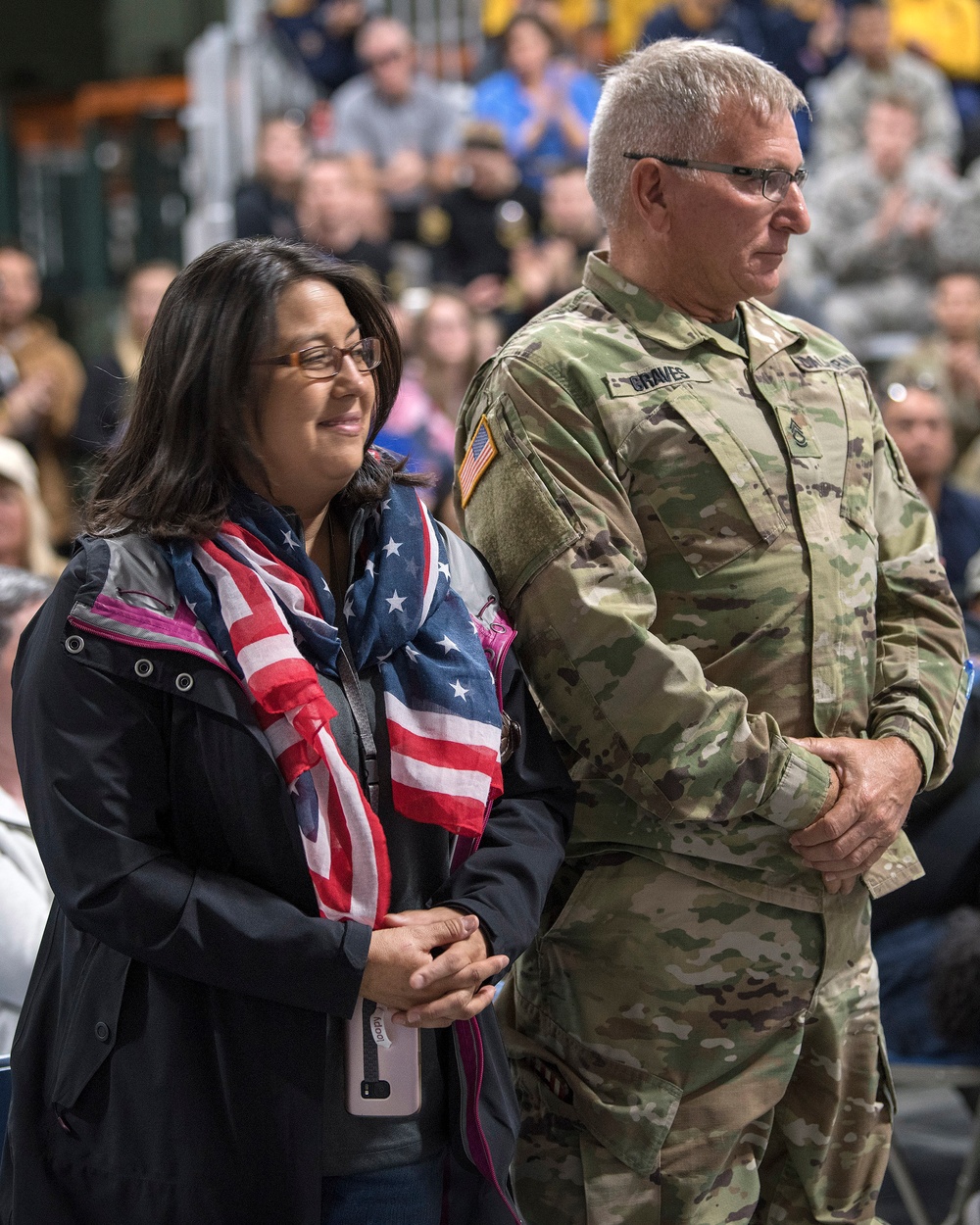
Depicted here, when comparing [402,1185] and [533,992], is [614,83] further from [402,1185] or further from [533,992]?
[402,1185]

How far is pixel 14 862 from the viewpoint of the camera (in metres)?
2.17

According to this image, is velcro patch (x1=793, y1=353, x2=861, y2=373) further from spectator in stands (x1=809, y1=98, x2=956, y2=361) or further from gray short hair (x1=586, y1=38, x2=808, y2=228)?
spectator in stands (x1=809, y1=98, x2=956, y2=361)

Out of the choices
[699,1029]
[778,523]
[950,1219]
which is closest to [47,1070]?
[699,1029]

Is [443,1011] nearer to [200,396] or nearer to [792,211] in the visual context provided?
[200,396]

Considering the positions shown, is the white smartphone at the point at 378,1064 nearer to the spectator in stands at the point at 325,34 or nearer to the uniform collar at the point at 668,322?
the uniform collar at the point at 668,322

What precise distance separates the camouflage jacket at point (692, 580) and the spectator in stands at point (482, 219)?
4980mm

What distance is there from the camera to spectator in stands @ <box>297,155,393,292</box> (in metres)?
6.05

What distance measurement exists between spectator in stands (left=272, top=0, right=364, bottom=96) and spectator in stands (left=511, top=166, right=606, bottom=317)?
2.17 metres

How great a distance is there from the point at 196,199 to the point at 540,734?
6468mm

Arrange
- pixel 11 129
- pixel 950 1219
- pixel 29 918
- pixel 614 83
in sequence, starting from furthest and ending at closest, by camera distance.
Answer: pixel 11 129 < pixel 950 1219 < pixel 29 918 < pixel 614 83

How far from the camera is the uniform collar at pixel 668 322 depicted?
6.16 feet

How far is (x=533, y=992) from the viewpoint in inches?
75.7

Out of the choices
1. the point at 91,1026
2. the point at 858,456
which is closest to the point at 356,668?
the point at 91,1026

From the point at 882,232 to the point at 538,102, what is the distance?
6.54 ft
